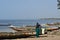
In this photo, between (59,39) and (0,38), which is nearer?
(59,39)

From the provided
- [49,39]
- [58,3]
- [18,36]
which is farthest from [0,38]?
[58,3]

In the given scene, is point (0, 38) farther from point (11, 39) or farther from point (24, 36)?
point (24, 36)

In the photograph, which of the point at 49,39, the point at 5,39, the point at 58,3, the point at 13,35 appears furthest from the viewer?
the point at 58,3

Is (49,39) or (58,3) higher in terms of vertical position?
(58,3)

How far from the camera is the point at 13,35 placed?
26844mm

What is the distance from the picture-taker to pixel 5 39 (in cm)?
2508

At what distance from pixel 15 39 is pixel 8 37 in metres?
1.30

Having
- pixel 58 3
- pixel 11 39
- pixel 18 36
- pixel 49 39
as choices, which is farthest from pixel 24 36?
pixel 58 3

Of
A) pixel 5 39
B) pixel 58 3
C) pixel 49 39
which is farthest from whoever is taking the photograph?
pixel 58 3

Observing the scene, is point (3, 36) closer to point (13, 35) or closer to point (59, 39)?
point (13, 35)

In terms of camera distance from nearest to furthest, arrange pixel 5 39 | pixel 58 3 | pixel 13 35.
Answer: pixel 5 39
pixel 13 35
pixel 58 3

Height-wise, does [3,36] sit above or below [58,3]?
below

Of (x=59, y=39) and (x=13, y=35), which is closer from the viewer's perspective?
(x=59, y=39)

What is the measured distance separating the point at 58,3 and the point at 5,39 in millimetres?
31908
